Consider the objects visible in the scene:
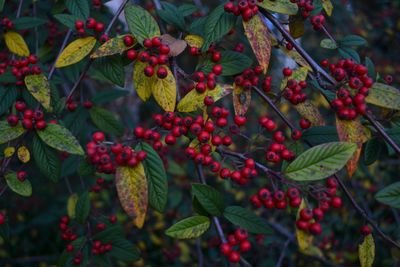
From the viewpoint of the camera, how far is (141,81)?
6.09 ft

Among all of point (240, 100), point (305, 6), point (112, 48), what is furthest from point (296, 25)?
point (112, 48)

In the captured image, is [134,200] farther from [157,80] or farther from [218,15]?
[218,15]

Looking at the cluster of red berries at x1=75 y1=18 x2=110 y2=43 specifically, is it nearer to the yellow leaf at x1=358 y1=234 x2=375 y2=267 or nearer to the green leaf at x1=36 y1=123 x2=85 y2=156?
the green leaf at x1=36 y1=123 x2=85 y2=156

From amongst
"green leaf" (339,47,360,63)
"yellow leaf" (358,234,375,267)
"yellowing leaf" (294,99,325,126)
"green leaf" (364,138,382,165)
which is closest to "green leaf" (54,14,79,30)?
"yellowing leaf" (294,99,325,126)

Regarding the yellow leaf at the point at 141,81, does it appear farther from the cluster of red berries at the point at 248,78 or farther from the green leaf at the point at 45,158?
the green leaf at the point at 45,158

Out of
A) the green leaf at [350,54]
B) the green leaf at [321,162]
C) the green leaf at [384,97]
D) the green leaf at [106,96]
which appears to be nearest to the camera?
the green leaf at [321,162]

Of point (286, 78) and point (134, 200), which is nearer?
point (134, 200)

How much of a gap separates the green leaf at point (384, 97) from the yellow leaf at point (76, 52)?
133 cm

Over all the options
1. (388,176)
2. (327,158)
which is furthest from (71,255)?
(388,176)

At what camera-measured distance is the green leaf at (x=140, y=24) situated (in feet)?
5.74

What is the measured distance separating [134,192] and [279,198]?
0.59 metres

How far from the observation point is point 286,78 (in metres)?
1.91

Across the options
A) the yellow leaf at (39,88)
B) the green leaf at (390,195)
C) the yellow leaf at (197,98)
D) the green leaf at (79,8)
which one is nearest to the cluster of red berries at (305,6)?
the yellow leaf at (197,98)

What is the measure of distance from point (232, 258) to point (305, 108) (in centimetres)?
79
